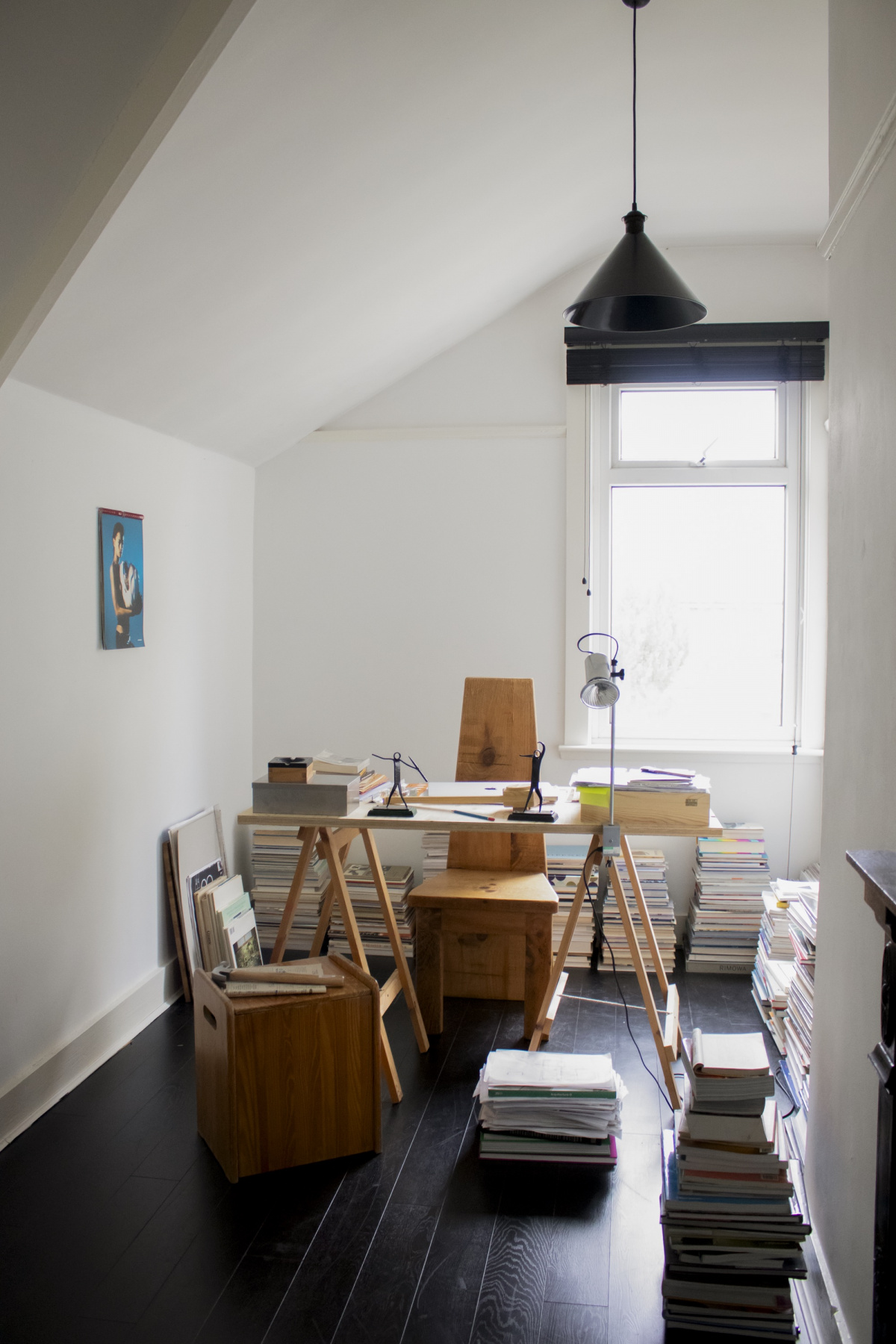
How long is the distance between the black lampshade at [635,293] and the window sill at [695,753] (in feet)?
7.99

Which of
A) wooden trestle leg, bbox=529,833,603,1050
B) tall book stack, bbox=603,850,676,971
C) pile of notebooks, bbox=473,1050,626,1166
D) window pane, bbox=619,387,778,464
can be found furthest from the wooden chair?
window pane, bbox=619,387,778,464

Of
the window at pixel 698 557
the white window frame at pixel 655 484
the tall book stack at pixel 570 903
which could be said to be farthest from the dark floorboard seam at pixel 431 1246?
the window at pixel 698 557

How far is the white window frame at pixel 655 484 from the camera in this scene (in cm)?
504

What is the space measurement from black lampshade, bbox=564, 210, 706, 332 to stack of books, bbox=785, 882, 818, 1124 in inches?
72.9

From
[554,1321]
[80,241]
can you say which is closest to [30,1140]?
[554,1321]

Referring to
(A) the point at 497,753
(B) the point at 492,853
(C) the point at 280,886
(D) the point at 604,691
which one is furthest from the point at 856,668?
(C) the point at 280,886

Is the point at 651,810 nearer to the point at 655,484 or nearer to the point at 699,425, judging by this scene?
the point at 655,484

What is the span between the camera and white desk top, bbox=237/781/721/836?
11.3 ft

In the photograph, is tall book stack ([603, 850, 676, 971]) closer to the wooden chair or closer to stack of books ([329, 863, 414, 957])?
the wooden chair

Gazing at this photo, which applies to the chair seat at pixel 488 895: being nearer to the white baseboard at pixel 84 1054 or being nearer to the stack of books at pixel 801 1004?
the stack of books at pixel 801 1004

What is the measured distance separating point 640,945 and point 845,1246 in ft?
8.56

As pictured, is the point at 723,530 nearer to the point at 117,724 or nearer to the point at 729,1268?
the point at 117,724

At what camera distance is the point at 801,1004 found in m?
3.31

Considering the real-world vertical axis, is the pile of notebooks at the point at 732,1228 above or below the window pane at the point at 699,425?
below
